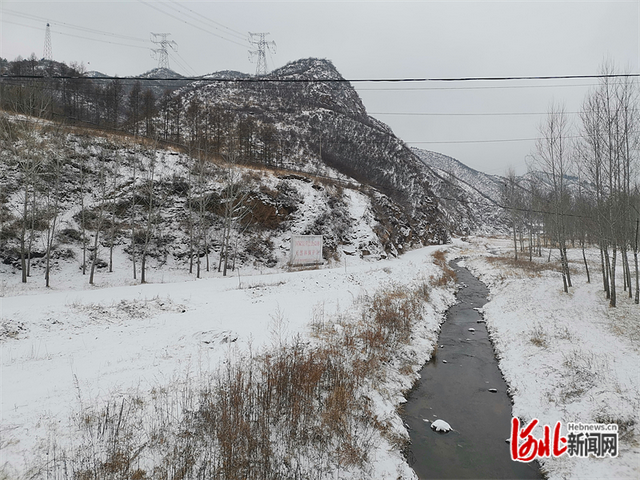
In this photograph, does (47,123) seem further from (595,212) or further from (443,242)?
(443,242)

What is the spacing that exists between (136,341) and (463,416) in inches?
379

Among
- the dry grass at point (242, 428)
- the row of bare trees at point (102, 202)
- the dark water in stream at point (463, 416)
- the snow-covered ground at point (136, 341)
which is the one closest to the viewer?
the dry grass at point (242, 428)

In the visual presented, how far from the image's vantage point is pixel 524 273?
23172 millimetres

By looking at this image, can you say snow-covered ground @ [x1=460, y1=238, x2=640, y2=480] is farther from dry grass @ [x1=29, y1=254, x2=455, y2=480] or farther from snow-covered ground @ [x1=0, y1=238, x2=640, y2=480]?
dry grass @ [x1=29, y1=254, x2=455, y2=480]

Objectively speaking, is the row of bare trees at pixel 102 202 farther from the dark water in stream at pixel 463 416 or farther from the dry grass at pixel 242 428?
the dark water in stream at pixel 463 416

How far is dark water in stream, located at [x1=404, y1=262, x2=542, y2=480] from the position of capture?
5.54 meters

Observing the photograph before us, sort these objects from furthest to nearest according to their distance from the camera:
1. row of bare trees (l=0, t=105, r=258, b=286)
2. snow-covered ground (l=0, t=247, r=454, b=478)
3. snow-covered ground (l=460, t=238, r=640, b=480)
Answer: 1. row of bare trees (l=0, t=105, r=258, b=286)
2. snow-covered ground (l=460, t=238, r=640, b=480)
3. snow-covered ground (l=0, t=247, r=454, b=478)

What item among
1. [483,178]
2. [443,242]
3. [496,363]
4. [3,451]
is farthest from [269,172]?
[483,178]

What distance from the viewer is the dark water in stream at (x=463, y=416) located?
18.2ft

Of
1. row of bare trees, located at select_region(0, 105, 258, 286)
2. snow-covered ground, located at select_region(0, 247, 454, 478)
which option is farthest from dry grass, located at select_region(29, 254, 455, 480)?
row of bare trees, located at select_region(0, 105, 258, 286)

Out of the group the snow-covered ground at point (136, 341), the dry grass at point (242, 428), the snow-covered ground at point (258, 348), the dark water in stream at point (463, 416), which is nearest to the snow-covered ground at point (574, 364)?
the snow-covered ground at point (258, 348)

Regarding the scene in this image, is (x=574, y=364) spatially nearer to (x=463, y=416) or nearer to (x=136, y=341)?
(x=463, y=416)

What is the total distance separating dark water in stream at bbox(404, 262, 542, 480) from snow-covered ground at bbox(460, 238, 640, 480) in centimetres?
48

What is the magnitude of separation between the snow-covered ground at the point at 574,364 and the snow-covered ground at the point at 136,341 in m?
2.84
